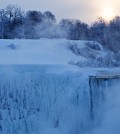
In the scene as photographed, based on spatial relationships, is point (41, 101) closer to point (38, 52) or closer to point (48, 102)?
point (48, 102)

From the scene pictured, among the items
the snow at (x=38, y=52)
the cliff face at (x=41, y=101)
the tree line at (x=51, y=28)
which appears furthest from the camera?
the tree line at (x=51, y=28)

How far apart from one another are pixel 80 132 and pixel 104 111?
1.24m

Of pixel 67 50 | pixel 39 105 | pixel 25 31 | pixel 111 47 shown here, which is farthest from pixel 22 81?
pixel 25 31

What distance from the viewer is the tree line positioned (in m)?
31.4

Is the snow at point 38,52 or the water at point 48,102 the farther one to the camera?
the snow at point 38,52

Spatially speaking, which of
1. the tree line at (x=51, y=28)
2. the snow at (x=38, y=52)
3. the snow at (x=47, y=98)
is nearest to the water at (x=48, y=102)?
the snow at (x=47, y=98)

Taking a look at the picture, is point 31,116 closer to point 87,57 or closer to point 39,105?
point 39,105

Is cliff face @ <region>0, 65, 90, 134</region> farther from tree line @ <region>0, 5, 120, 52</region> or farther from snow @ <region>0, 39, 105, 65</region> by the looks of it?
tree line @ <region>0, 5, 120, 52</region>

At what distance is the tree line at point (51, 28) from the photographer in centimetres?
3144

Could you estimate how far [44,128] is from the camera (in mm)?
14477

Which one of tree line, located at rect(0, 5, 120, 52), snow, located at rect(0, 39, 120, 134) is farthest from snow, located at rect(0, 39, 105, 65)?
tree line, located at rect(0, 5, 120, 52)

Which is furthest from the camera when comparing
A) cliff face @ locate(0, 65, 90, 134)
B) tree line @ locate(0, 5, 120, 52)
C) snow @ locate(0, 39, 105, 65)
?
tree line @ locate(0, 5, 120, 52)

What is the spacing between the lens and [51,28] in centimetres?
3192

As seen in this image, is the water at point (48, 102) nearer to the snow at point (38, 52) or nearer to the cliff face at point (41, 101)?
the cliff face at point (41, 101)
